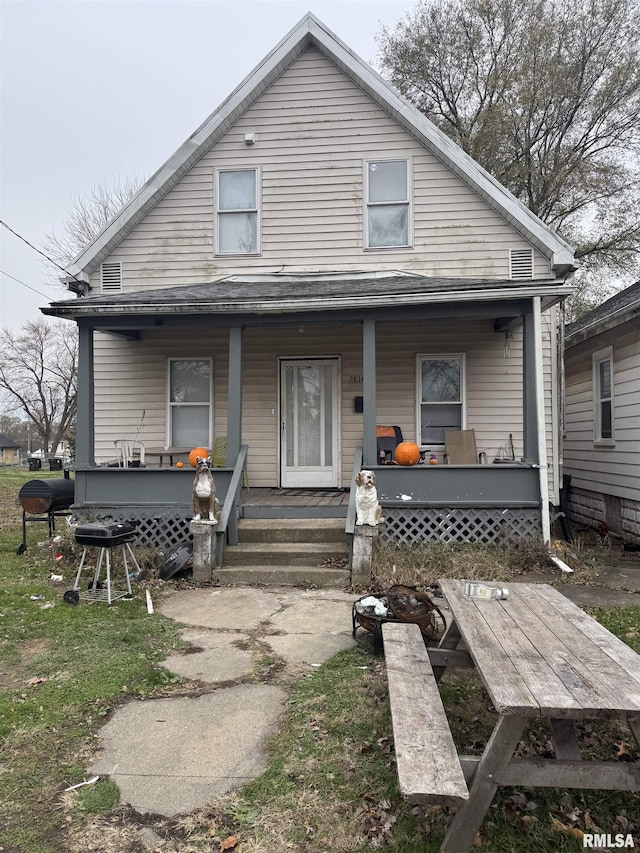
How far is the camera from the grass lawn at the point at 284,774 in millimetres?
2381

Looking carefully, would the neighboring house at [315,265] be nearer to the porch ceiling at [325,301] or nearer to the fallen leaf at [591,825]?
the porch ceiling at [325,301]

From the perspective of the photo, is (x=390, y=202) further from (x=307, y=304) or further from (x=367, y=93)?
(x=307, y=304)

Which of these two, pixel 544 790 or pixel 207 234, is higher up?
pixel 207 234

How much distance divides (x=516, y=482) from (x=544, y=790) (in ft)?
17.4

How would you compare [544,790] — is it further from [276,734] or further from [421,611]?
[421,611]

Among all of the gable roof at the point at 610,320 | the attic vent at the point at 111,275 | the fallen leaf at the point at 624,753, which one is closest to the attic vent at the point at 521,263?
the gable roof at the point at 610,320

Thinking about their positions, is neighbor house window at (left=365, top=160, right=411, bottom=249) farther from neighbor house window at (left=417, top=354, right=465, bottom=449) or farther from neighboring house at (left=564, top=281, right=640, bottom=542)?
neighboring house at (left=564, top=281, right=640, bottom=542)

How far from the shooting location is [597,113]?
58.9ft

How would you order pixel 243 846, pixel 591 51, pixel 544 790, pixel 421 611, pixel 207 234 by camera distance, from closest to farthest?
pixel 243 846 < pixel 544 790 < pixel 421 611 < pixel 207 234 < pixel 591 51

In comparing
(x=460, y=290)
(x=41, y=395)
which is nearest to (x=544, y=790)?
(x=460, y=290)

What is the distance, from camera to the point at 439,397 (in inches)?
385

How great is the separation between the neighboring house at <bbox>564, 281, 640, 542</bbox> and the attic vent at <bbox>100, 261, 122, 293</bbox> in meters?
8.51

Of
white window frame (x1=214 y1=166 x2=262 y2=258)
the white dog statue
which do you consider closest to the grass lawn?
the white dog statue

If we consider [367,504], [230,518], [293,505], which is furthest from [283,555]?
[367,504]
